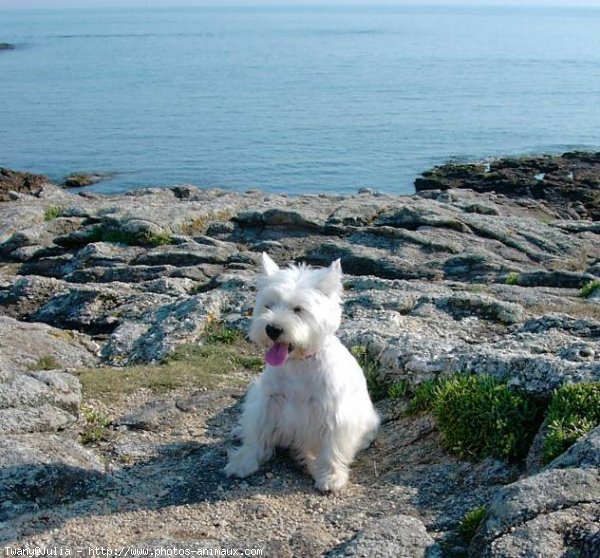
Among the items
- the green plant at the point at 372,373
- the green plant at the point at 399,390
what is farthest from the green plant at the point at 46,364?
the green plant at the point at 399,390

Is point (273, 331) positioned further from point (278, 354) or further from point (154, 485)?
point (154, 485)

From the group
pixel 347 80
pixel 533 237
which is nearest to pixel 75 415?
pixel 533 237

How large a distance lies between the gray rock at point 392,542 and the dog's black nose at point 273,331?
1770 mm

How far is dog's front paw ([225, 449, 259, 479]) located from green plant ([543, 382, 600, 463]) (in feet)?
8.61

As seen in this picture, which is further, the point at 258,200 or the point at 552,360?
the point at 258,200

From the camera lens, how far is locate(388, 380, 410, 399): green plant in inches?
356

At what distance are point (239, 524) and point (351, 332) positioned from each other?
441cm

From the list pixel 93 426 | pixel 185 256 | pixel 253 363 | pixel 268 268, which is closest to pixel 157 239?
pixel 185 256

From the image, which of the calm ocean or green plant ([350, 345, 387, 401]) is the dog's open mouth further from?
the calm ocean

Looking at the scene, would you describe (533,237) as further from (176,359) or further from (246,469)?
(246,469)

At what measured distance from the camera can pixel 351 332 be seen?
10672 mm

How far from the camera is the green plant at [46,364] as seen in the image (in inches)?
412

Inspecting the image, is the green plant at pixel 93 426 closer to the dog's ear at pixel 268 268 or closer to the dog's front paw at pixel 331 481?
the dog's front paw at pixel 331 481

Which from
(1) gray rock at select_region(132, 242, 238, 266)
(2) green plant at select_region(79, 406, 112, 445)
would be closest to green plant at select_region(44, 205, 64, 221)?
(1) gray rock at select_region(132, 242, 238, 266)
